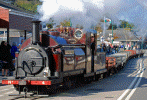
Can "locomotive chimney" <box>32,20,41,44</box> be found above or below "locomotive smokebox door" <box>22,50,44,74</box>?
above

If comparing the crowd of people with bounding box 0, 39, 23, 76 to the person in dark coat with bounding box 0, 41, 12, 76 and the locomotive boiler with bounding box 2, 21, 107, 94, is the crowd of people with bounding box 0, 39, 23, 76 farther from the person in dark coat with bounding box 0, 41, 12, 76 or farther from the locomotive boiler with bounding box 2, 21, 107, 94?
the locomotive boiler with bounding box 2, 21, 107, 94

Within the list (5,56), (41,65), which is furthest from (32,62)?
(5,56)

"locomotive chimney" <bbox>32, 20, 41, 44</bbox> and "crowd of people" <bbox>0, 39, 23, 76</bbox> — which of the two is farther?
"crowd of people" <bbox>0, 39, 23, 76</bbox>

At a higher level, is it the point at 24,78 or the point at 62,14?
the point at 62,14

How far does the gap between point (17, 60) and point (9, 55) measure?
628cm

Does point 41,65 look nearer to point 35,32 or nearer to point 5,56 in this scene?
point 35,32

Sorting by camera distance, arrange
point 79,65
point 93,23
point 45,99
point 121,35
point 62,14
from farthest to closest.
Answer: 1. point 121,35
2. point 93,23
3. point 62,14
4. point 79,65
5. point 45,99

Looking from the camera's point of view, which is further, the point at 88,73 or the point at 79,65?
the point at 88,73

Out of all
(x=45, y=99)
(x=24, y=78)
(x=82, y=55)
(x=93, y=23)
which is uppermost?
(x=93, y=23)

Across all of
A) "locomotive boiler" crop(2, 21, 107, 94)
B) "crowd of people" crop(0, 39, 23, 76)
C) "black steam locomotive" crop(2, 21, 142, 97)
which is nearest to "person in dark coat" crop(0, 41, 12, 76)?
"crowd of people" crop(0, 39, 23, 76)

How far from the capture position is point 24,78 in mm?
11141

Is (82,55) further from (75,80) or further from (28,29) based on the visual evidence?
(28,29)

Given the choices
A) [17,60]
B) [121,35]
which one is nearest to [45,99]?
[17,60]

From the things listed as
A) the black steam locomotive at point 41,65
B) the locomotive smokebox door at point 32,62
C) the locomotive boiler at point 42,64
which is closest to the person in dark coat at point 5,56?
the locomotive boiler at point 42,64
